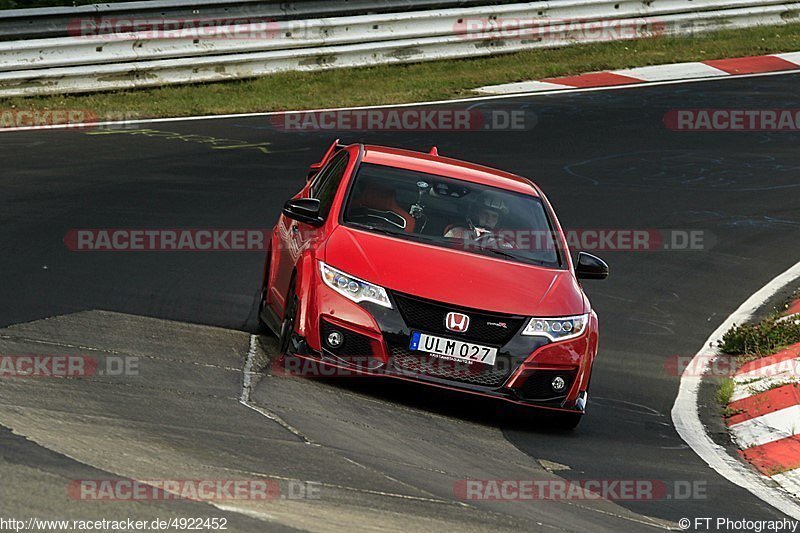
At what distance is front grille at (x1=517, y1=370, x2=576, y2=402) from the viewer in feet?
25.9

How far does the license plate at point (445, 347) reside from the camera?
7672 millimetres

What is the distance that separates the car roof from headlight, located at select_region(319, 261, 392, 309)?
58.3 inches

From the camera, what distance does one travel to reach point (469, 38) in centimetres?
2070

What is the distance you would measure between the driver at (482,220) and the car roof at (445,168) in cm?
23

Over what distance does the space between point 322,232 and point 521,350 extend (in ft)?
4.98

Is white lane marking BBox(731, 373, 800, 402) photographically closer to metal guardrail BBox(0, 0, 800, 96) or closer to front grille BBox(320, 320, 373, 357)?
front grille BBox(320, 320, 373, 357)

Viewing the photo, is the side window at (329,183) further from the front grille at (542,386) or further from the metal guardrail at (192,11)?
the metal guardrail at (192,11)

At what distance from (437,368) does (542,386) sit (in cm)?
69

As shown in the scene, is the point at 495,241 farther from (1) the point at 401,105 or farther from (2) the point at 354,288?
(1) the point at 401,105

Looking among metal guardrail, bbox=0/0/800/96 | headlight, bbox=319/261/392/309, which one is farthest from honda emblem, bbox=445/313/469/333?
metal guardrail, bbox=0/0/800/96

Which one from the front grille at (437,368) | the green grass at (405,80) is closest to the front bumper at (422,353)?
the front grille at (437,368)

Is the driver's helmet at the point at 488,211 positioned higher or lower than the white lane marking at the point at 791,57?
higher

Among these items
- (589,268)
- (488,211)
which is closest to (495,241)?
(488,211)

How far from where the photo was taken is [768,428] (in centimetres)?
872
